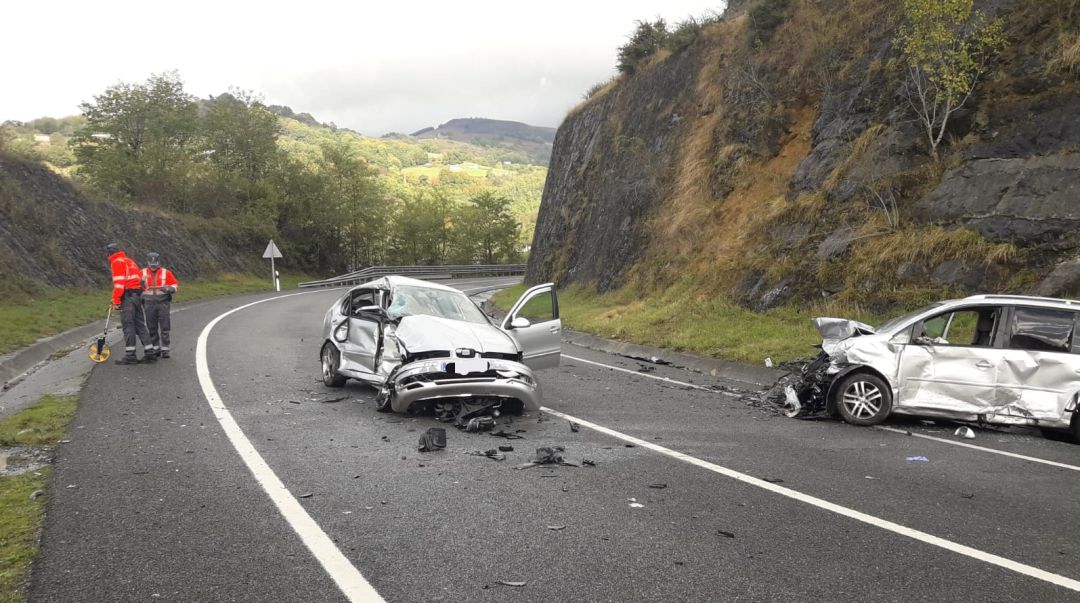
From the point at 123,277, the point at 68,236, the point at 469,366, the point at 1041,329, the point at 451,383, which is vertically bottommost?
the point at 451,383

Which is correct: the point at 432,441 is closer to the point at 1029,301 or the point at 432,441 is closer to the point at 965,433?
the point at 965,433

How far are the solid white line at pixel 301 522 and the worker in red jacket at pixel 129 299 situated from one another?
475 centimetres

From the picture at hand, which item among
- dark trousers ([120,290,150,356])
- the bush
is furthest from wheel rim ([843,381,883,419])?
the bush

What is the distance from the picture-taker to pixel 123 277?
1184 centimetres

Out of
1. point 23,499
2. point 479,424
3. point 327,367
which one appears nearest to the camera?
point 23,499

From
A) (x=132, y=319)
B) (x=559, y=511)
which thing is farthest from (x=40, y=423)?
(x=559, y=511)

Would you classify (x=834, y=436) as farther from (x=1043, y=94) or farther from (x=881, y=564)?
(x=1043, y=94)

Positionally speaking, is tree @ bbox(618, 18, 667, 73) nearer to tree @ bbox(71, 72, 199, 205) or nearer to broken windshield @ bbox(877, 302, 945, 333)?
broken windshield @ bbox(877, 302, 945, 333)

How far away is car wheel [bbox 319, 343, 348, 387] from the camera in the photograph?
30.8 feet

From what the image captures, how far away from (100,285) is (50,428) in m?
22.3

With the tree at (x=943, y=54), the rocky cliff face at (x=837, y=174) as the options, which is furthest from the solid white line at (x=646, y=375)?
the tree at (x=943, y=54)

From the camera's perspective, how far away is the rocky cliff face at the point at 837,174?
12000 mm

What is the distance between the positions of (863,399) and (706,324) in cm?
706

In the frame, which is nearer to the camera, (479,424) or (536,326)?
(479,424)
